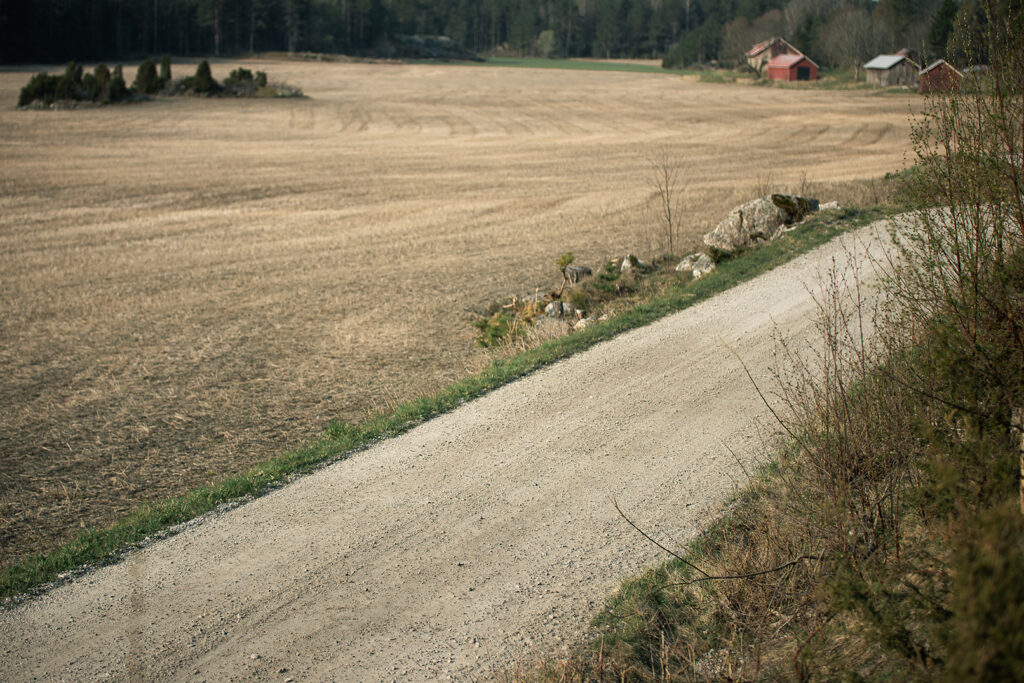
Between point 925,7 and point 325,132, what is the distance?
37.8m

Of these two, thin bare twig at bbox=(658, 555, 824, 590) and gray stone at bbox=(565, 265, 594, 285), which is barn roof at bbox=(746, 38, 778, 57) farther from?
thin bare twig at bbox=(658, 555, 824, 590)

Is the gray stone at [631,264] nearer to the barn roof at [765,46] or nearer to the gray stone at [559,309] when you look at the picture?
the gray stone at [559,309]

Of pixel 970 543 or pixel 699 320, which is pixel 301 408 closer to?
pixel 699 320

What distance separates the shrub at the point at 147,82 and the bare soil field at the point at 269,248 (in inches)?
249

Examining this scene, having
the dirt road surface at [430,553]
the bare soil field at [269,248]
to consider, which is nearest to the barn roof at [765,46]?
the bare soil field at [269,248]

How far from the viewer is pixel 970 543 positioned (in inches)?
127

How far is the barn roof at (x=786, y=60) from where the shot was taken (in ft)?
248

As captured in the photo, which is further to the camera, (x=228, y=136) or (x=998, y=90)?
(x=228, y=136)

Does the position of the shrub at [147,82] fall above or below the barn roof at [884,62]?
below

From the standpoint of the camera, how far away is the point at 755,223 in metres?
16.3

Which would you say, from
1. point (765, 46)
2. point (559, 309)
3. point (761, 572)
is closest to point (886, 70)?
point (765, 46)

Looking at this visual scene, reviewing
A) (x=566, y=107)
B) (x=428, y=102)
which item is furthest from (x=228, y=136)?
(x=566, y=107)

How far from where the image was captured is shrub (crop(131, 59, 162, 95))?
5844cm

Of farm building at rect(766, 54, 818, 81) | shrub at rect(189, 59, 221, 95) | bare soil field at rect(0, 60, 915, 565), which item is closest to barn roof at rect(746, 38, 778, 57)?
farm building at rect(766, 54, 818, 81)
